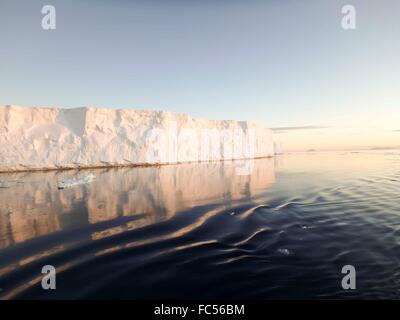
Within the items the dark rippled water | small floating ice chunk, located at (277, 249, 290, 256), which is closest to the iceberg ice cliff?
the dark rippled water

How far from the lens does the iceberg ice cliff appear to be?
2709 cm

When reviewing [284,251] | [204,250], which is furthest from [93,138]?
[284,251]

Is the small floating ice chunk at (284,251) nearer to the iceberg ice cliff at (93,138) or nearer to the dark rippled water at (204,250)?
the dark rippled water at (204,250)

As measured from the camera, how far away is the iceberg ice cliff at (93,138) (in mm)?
27094

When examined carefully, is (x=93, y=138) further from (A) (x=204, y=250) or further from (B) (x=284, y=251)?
(B) (x=284, y=251)

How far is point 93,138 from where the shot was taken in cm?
3105

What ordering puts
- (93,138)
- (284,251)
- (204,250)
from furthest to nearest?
(93,138) < (204,250) < (284,251)

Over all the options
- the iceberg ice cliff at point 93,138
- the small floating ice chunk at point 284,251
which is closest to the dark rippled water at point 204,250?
the small floating ice chunk at point 284,251

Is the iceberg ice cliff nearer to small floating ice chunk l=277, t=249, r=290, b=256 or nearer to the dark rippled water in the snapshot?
the dark rippled water

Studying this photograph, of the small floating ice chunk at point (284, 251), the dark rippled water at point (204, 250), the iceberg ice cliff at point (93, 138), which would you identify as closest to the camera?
the dark rippled water at point (204, 250)

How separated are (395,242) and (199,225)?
4.16 meters

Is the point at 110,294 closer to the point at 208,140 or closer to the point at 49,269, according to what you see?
the point at 49,269
